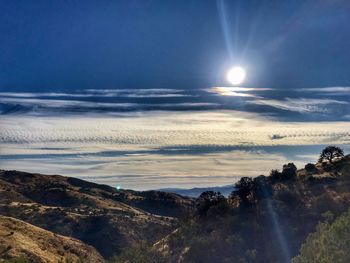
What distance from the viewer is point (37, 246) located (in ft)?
388

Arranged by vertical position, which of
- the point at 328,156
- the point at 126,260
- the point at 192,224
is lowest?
the point at 126,260

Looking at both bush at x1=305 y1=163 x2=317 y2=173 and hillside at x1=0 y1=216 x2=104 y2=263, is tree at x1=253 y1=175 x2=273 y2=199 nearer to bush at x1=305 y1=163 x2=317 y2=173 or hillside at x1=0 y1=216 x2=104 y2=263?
bush at x1=305 y1=163 x2=317 y2=173

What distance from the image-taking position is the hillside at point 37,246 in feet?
349

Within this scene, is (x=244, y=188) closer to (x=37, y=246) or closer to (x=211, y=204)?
(x=211, y=204)

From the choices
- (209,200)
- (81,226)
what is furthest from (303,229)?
(81,226)

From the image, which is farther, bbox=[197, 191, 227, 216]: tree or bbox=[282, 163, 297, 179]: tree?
bbox=[282, 163, 297, 179]: tree

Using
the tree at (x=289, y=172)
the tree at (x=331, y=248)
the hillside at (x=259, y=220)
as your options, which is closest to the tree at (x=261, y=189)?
the hillside at (x=259, y=220)

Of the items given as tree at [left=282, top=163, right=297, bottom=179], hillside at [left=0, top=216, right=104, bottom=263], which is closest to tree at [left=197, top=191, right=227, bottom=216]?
tree at [left=282, top=163, right=297, bottom=179]

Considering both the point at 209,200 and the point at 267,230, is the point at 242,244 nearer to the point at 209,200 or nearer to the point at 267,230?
the point at 267,230

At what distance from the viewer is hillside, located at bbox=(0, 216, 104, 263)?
106 metres

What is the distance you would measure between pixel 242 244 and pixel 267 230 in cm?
718

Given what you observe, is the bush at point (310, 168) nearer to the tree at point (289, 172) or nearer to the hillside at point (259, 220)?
the tree at point (289, 172)

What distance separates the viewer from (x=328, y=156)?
166 metres

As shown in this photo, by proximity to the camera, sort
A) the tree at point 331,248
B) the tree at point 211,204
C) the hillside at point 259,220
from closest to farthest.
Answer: the tree at point 331,248
the hillside at point 259,220
the tree at point 211,204
